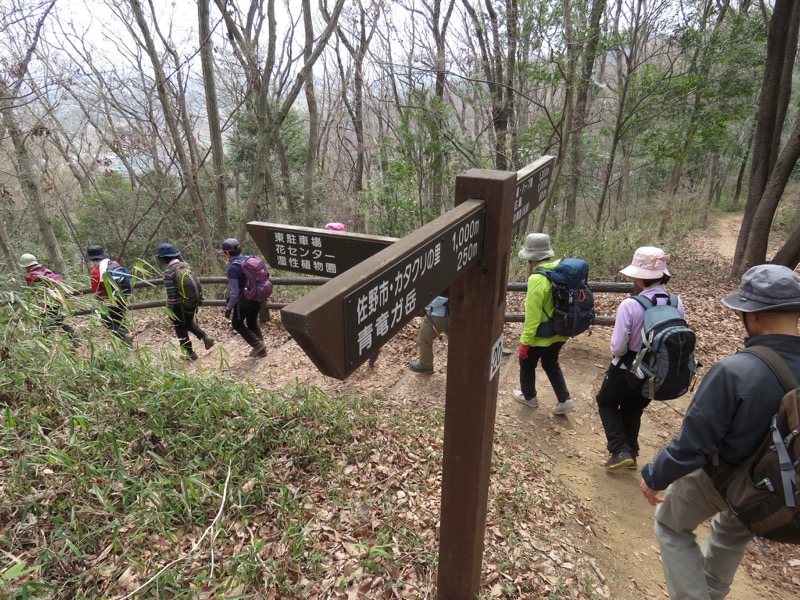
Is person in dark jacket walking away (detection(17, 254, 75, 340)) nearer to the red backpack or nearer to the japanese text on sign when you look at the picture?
the red backpack

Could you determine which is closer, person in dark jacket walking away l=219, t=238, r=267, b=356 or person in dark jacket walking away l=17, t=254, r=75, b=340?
person in dark jacket walking away l=17, t=254, r=75, b=340

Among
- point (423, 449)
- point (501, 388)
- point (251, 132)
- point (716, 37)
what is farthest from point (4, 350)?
point (251, 132)

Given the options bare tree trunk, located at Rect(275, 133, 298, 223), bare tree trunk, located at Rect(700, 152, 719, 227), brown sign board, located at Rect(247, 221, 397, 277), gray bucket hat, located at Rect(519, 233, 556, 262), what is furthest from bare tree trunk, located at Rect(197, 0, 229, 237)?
bare tree trunk, located at Rect(700, 152, 719, 227)

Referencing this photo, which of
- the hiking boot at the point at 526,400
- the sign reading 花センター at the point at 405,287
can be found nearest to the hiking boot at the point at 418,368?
the hiking boot at the point at 526,400

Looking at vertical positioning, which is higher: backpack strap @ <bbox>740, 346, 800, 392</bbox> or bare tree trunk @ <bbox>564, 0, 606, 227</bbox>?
bare tree trunk @ <bbox>564, 0, 606, 227</bbox>

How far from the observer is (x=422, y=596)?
2.26 m

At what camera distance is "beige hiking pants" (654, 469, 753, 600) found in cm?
219

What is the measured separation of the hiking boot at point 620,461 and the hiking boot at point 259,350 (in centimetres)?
451

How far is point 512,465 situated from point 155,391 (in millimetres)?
2694

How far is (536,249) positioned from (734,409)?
220 cm

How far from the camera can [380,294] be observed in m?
1.15

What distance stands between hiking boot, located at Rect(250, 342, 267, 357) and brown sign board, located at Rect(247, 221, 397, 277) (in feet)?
14.2

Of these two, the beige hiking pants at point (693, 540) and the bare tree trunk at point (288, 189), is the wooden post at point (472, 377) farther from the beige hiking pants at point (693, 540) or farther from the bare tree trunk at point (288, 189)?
the bare tree trunk at point (288, 189)

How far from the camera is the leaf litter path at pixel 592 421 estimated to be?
2770mm
